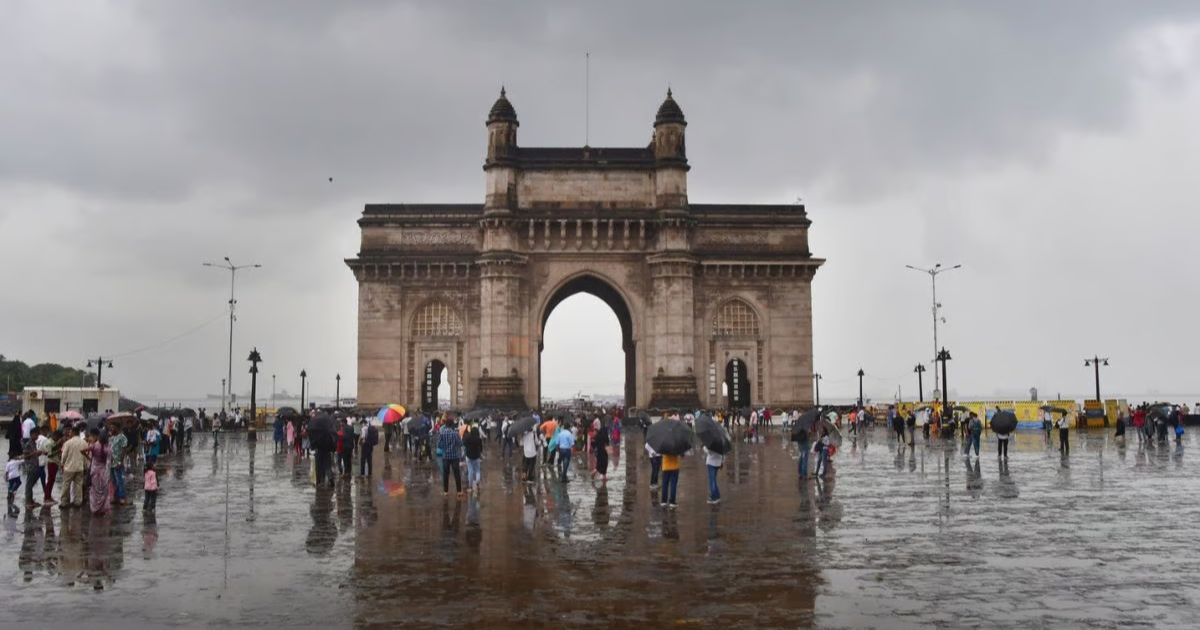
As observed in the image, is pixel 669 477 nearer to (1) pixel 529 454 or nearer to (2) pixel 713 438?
(2) pixel 713 438

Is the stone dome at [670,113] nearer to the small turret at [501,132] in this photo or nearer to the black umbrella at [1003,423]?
the small turret at [501,132]

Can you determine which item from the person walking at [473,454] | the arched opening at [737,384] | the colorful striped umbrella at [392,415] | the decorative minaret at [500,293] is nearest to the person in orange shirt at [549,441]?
the colorful striped umbrella at [392,415]

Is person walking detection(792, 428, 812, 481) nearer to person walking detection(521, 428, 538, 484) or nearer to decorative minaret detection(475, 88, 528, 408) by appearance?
person walking detection(521, 428, 538, 484)

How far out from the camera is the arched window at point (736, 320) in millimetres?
55625

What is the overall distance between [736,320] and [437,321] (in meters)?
16.6

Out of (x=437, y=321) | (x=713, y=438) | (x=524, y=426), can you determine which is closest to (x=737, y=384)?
(x=437, y=321)

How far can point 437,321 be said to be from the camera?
55281 millimetres

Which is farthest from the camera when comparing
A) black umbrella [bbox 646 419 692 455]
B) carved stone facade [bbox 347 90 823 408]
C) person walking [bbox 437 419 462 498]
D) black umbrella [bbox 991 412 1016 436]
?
carved stone facade [bbox 347 90 823 408]

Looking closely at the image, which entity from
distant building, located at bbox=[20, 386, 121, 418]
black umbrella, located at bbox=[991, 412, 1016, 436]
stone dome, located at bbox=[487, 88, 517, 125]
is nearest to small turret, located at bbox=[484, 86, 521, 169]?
stone dome, located at bbox=[487, 88, 517, 125]

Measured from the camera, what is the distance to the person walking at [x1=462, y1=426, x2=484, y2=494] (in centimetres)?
1938

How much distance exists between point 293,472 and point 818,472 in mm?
12984

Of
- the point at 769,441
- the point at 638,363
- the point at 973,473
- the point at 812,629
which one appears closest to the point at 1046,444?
the point at 769,441

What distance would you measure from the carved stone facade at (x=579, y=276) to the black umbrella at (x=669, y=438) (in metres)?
35.2

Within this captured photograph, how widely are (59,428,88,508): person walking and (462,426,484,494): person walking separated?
6.63m
